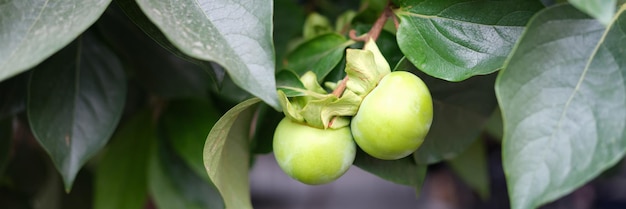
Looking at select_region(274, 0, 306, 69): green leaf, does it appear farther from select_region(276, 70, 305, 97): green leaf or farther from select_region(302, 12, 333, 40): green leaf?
select_region(276, 70, 305, 97): green leaf

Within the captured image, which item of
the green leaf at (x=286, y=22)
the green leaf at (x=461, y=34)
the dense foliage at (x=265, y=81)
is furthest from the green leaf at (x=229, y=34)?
the green leaf at (x=286, y=22)

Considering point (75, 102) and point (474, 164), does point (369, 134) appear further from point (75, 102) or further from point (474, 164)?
point (474, 164)

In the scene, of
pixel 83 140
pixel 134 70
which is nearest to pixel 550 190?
pixel 83 140

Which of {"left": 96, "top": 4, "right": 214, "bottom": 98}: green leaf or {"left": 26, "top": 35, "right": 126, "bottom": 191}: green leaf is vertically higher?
{"left": 26, "top": 35, "right": 126, "bottom": 191}: green leaf

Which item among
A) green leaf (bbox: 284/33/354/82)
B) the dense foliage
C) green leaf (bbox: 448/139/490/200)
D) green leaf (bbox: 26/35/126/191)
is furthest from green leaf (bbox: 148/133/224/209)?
green leaf (bbox: 448/139/490/200)

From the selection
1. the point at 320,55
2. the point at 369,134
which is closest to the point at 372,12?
the point at 320,55

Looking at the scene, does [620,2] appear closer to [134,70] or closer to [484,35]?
[484,35]
